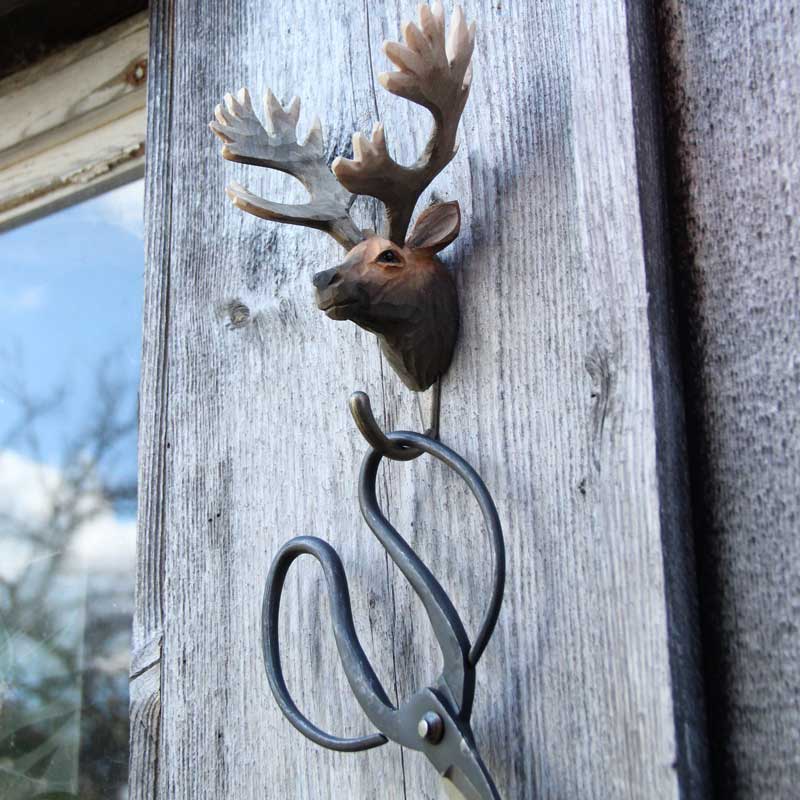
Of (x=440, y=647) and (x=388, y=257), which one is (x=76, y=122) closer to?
(x=388, y=257)

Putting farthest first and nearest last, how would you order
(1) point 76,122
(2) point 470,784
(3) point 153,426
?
(1) point 76,122
(3) point 153,426
(2) point 470,784

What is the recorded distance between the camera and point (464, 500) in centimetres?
69

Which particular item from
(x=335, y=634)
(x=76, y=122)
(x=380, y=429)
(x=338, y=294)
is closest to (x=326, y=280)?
(x=338, y=294)

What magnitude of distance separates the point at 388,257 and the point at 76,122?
716mm

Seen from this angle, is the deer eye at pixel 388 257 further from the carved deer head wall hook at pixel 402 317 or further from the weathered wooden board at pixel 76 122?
the weathered wooden board at pixel 76 122

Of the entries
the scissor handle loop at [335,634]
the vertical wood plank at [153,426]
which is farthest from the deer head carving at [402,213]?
the vertical wood plank at [153,426]

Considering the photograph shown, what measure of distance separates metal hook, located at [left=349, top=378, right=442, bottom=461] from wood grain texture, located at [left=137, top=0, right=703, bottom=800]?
0.6 inches

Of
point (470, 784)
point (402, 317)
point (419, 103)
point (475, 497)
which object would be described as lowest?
point (470, 784)

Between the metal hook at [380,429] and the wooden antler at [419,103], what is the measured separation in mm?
122

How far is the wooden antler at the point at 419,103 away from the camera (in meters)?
0.65

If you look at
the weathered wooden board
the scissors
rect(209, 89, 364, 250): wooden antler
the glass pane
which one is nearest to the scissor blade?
the scissors

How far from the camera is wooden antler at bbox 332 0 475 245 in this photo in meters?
0.65

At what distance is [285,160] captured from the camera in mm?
763

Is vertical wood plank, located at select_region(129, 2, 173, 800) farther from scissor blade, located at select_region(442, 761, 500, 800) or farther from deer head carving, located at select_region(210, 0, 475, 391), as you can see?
scissor blade, located at select_region(442, 761, 500, 800)
